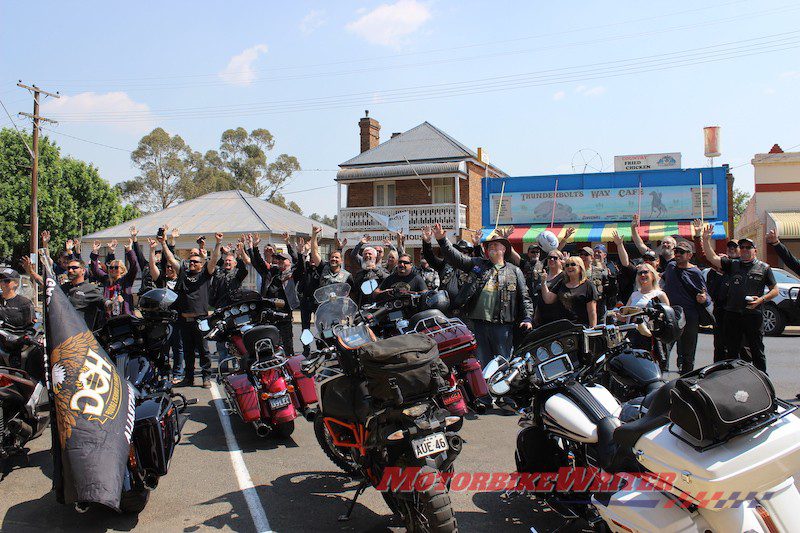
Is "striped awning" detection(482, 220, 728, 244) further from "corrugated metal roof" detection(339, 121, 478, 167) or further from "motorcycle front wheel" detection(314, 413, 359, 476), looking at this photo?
"motorcycle front wheel" detection(314, 413, 359, 476)

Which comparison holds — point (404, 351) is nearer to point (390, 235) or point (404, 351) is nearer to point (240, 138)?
point (390, 235)

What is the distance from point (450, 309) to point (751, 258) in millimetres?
3656

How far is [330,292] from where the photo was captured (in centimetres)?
532

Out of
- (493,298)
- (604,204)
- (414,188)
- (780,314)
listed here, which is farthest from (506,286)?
(414,188)

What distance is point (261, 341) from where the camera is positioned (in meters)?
6.46

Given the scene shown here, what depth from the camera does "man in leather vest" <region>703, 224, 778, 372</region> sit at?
7.48m

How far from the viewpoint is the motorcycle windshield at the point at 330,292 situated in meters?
5.29

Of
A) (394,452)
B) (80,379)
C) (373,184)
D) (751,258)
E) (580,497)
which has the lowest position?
(580,497)

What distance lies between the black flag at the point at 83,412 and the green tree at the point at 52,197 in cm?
3216

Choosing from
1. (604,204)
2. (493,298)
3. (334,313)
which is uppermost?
(604,204)

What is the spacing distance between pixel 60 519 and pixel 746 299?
7.17 m

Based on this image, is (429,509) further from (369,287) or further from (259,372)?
(259,372)

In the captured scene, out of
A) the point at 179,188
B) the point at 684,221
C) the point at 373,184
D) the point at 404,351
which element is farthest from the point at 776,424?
the point at 179,188

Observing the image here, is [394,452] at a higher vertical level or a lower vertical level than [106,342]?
lower
